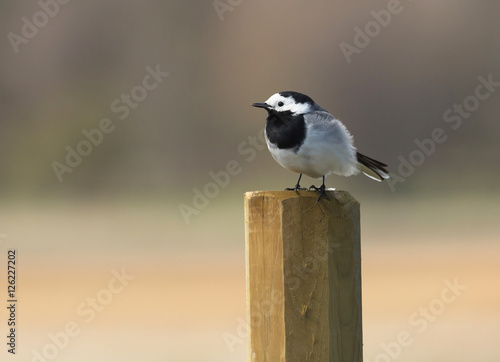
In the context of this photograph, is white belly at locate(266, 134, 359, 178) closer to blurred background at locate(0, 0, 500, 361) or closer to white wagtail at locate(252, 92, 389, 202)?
white wagtail at locate(252, 92, 389, 202)

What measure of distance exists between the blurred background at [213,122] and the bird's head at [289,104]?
8.00m

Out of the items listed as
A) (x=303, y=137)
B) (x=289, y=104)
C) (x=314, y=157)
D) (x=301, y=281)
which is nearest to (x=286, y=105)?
(x=289, y=104)

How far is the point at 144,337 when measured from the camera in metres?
8.59

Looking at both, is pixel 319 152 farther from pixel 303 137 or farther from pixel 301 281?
pixel 301 281

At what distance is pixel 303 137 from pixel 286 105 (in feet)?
0.57

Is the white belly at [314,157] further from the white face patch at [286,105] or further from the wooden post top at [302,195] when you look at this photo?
the wooden post top at [302,195]

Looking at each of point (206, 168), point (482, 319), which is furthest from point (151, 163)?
point (482, 319)

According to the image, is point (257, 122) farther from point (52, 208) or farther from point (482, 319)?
point (482, 319)

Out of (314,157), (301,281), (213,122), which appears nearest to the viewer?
(301,281)

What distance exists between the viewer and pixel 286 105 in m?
3.84

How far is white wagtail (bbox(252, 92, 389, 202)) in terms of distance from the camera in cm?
377

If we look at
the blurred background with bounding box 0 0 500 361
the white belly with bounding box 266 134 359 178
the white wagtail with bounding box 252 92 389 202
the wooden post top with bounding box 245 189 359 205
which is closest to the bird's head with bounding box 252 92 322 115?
the white wagtail with bounding box 252 92 389 202

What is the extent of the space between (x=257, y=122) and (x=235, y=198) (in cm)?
405

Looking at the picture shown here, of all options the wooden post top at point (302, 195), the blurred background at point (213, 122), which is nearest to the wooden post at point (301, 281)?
the wooden post top at point (302, 195)
